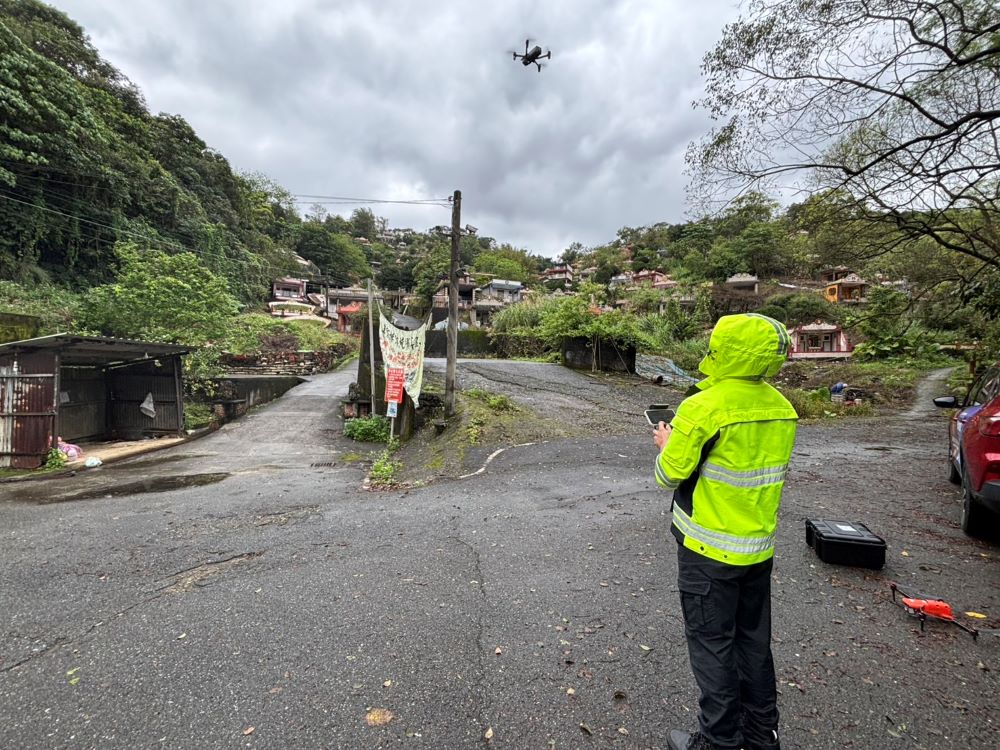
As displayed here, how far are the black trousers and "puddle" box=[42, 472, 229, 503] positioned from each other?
743 centimetres

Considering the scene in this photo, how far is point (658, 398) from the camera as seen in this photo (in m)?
13.2

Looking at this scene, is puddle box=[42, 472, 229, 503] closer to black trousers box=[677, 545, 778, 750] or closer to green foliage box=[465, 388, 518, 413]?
green foliage box=[465, 388, 518, 413]

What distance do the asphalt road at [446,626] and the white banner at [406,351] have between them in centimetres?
408

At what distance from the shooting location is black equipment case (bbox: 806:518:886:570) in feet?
10.4

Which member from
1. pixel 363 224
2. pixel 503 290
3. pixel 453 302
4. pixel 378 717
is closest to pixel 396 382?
pixel 453 302

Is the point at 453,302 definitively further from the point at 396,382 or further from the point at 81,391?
the point at 81,391

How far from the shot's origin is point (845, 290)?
32750mm

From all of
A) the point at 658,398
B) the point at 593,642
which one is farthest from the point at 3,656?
the point at 658,398

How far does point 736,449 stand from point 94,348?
11.3m

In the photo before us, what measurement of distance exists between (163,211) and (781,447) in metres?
32.6

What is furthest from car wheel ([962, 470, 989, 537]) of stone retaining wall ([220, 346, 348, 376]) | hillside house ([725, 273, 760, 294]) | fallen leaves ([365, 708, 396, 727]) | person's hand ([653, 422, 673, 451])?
hillside house ([725, 273, 760, 294])

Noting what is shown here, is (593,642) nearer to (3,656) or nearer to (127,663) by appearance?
(127,663)

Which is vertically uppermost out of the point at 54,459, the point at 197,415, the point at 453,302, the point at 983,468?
the point at 453,302

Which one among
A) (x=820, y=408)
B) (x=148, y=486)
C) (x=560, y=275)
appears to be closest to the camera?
(x=148, y=486)
